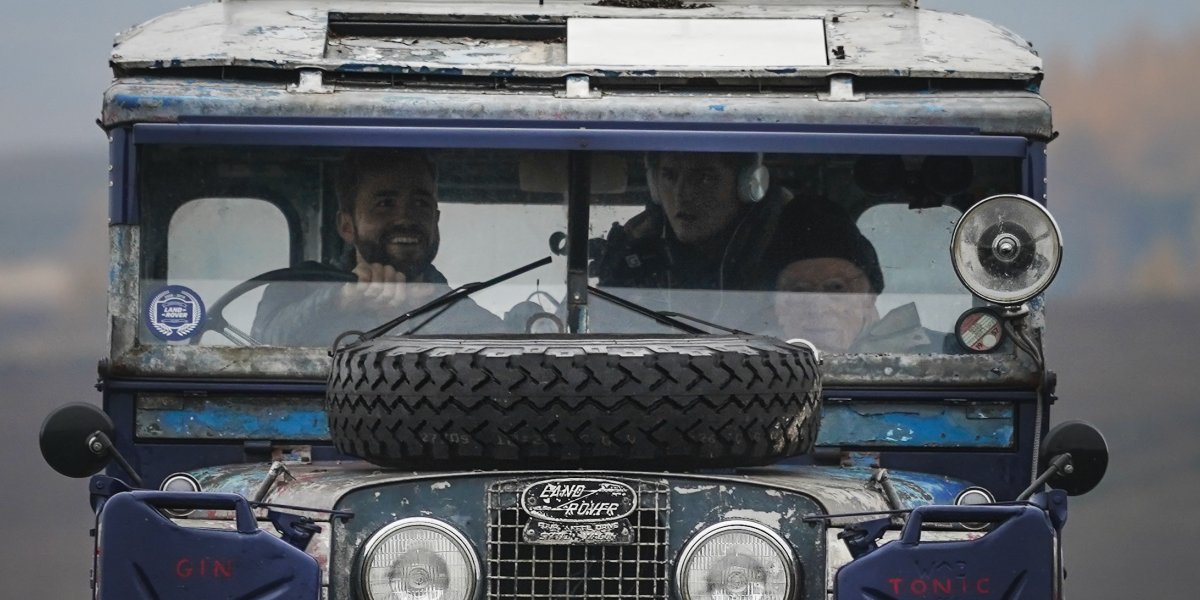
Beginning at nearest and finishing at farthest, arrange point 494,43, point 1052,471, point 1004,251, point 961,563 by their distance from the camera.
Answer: point 961,563 < point 1052,471 < point 1004,251 < point 494,43

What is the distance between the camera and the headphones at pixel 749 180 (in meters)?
6.33

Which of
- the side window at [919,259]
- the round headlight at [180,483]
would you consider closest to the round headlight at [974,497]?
the side window at [919,259]

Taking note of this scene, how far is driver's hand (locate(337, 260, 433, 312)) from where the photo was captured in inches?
249

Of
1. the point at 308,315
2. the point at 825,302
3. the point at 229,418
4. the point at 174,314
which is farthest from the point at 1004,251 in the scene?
the point at 174,314

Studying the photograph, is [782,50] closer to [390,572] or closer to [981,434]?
[981,434]

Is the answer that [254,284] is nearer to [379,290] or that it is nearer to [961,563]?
[379,290]

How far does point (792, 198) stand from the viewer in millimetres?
6375

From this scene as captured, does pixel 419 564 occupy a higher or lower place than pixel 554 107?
lower

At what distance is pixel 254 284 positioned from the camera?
639cm

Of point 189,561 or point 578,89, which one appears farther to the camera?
point 578,89

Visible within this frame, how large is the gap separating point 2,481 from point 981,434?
805 cm

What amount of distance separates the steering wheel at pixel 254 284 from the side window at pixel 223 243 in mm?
18

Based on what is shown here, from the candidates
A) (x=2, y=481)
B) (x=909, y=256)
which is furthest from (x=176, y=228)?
(x=2, y=481)

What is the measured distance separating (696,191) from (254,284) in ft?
4.18
